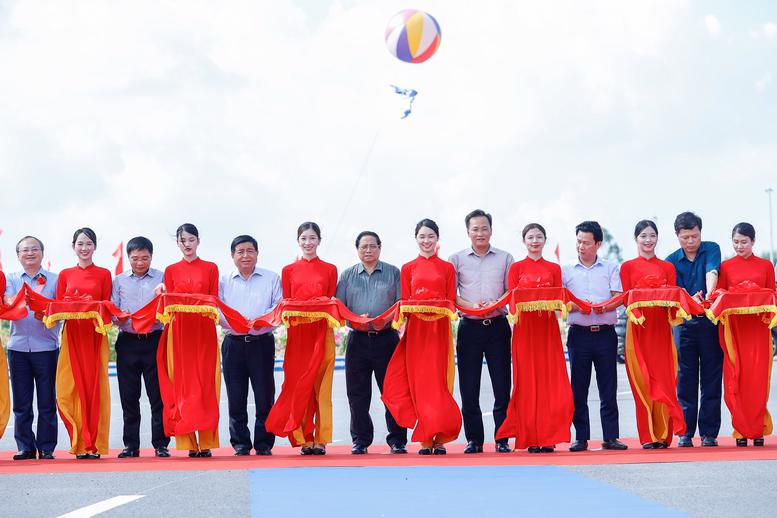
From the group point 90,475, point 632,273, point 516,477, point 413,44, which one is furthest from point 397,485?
point 413,44

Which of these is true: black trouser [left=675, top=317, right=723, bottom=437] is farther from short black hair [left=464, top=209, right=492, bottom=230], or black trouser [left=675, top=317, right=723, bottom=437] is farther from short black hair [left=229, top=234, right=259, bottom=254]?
short black hair [left=229, top=234, right=259, bottom=254]

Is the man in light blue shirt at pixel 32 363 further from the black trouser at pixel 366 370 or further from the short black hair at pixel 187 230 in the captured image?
the black trouser at pixel 366 370

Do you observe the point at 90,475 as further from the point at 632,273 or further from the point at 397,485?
the point at 632,273

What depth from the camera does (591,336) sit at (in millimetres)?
9031

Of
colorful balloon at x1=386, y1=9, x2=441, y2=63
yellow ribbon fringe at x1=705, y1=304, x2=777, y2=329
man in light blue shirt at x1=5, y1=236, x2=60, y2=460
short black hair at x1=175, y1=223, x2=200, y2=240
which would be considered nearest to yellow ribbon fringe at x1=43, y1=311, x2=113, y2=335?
man in light blue shirt at x1=5, y1=236, x2=60, y2=460

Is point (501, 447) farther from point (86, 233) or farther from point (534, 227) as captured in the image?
point (86, 233)

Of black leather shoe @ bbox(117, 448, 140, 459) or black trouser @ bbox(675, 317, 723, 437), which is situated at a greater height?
black trouser @ bbox(675, 317, 723, 437)

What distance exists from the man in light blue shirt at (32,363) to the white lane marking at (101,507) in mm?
2734

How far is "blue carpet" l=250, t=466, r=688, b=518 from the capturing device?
5.93 m

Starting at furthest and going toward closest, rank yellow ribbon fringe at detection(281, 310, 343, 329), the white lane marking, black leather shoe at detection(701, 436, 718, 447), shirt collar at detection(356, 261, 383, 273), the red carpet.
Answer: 1. shirt collar at detection(356, 261, 383, 273)
2. black leather shoe at detection(701, 436, 718, 447)
3. yellow ribbon fringe at detection(281, 310, 343, 329)
4. the red carpet
5. the white lane marking

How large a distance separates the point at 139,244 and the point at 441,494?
384 cm

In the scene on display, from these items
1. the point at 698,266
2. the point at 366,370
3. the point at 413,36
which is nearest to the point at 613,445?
the point at 698,266

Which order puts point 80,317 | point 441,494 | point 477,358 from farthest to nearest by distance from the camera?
point 477,358, point 80,317, point 441,494

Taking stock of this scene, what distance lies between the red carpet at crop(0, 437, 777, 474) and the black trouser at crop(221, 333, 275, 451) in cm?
18
